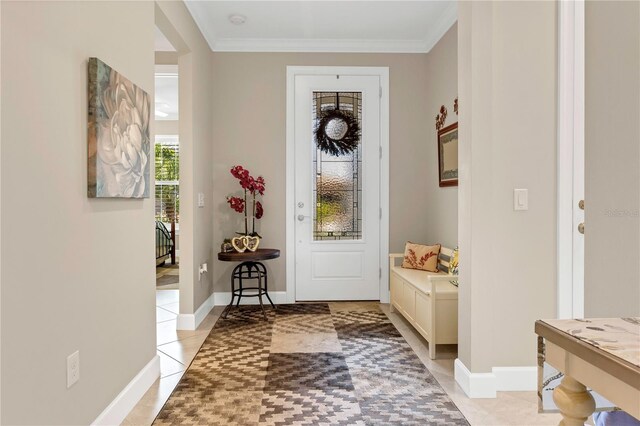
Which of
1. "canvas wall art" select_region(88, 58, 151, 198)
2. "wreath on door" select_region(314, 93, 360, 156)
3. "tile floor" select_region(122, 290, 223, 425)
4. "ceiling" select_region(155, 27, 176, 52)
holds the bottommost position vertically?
"tile floor" select_region(122, 290, 223, 425)

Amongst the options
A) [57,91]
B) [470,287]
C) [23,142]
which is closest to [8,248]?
[23,142]

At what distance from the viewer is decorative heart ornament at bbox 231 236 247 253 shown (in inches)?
155

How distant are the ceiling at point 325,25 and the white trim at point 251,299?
98.5 inches

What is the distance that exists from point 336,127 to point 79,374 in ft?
11.0

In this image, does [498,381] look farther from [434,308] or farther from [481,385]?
[434,308]

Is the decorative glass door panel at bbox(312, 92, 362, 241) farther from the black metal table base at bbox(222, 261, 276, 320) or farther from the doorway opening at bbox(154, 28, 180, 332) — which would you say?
the doorway opening at bbox(154, 28, 180, 332)

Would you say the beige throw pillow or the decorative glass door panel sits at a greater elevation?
the decorative glass door panel

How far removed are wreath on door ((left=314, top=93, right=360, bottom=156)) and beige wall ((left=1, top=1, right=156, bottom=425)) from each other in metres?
2.43

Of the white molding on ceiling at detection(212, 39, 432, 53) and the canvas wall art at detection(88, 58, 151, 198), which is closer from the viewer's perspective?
the canvas wall art at detection(88, 58, 151, 198)

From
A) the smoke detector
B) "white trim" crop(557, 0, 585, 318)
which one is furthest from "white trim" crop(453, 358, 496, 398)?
the smoke detector

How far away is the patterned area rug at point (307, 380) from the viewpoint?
6.82 feet

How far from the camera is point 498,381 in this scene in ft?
7.66

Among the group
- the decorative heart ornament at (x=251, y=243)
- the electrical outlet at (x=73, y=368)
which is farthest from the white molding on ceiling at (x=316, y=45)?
the electrical outlet at (x=73, y=368)

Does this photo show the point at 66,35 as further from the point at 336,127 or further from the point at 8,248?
the point at 336,127
